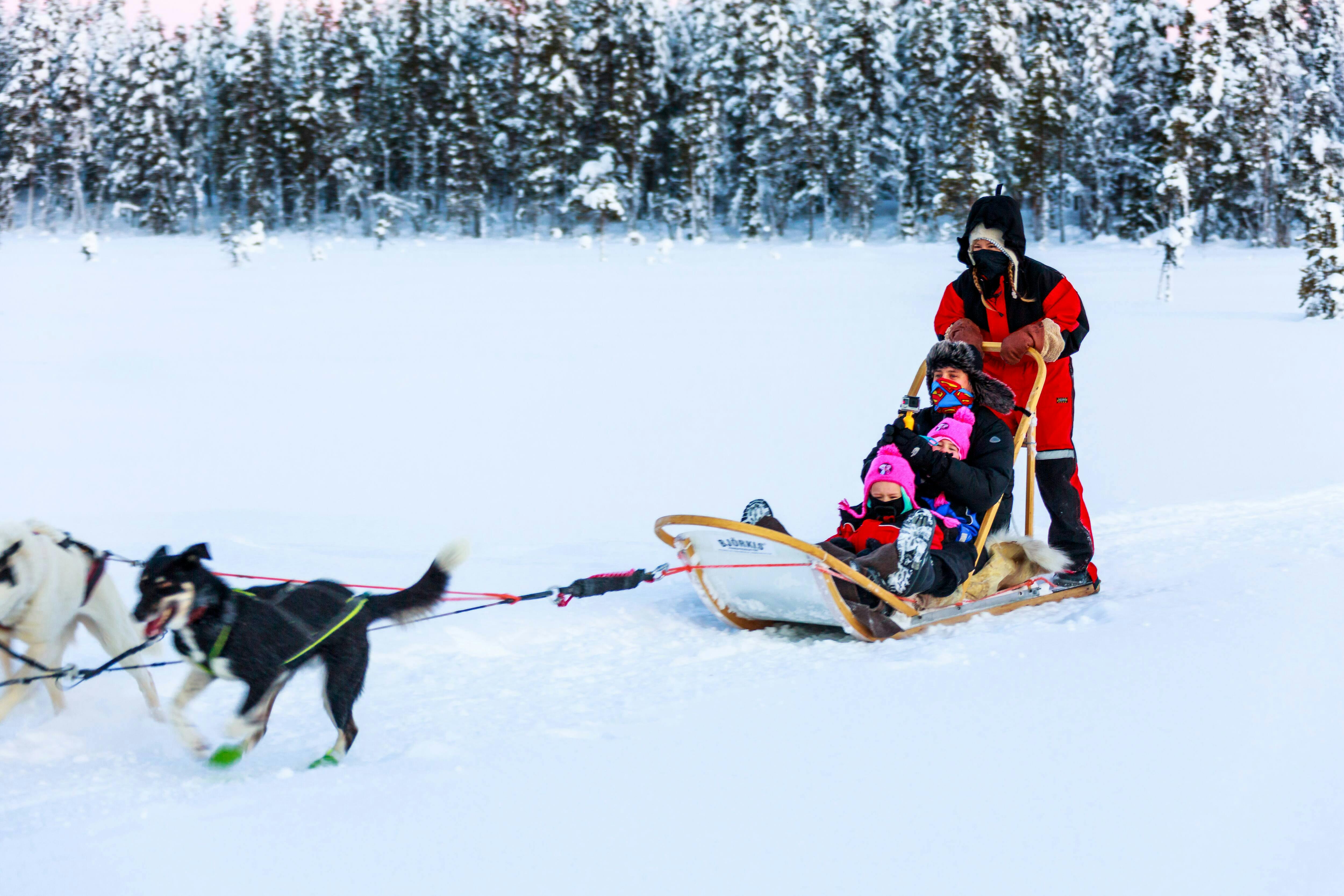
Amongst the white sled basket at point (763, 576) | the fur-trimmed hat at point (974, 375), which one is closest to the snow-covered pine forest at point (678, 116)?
the fur-trimmed hat at point (974, 375)

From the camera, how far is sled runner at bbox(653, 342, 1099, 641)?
3.93m

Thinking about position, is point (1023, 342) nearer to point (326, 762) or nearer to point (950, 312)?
point (950, 312)

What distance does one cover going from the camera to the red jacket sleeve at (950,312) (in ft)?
16.8

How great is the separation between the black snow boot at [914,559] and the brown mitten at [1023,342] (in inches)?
42.0

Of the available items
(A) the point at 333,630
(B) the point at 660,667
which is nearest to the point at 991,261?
(B) the point at 660,667

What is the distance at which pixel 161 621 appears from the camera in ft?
8.54

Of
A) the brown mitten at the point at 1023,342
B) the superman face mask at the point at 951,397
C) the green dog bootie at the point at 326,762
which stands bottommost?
the green dog bootie at the point at 326,762

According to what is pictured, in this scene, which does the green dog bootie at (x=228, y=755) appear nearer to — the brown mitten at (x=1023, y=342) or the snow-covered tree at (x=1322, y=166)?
the brown mitten at (x=1023, y=342)

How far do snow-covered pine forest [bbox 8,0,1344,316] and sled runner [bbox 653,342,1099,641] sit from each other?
75.5ft

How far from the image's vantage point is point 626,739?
301 centimetres

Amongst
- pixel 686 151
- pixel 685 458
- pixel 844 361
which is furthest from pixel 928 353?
pixel 686 151

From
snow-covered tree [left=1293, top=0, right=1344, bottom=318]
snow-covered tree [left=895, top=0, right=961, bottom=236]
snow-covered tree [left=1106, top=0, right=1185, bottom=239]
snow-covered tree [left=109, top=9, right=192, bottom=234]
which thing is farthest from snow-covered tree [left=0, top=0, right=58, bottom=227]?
snow-covered tree [left=1293, top=0, right=1344, bottom=318]

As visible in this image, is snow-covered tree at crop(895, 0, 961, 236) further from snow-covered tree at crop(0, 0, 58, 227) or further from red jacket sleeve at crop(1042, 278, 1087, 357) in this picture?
snow-covered tree at crop(0, 0, 58, 227)

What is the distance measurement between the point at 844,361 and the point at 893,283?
963 cm
